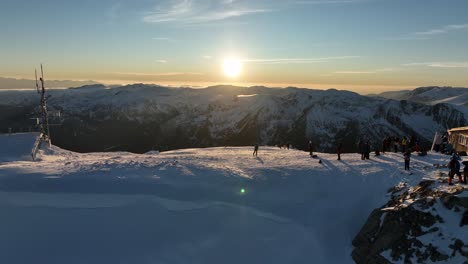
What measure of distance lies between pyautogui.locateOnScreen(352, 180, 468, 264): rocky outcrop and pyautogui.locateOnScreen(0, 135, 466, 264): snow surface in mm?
1360

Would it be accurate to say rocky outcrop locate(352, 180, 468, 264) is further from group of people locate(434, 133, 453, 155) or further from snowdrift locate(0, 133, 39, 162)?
snowdrift locate(0, 133, 39, 162)

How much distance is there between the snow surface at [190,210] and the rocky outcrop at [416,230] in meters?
1.36

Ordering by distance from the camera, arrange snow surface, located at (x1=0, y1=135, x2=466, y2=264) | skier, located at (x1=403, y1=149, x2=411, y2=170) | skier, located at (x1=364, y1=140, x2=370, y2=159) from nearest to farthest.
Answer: snow surface, located at (x1=0, y1=135, x2=466, y2=264) < skier, located at (x1=403, y1=149, x2=411, y2=170) < skier, located at (x1=364, y1=140, x2=370, y2=159)

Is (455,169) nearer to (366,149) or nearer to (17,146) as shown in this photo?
(366,149)

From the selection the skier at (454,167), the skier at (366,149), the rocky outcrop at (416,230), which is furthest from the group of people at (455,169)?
the skier at (366,149)

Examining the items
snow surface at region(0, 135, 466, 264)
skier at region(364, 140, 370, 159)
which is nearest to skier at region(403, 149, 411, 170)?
snow surface at region(0, 135, 466, 264)

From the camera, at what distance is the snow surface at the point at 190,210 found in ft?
78.4

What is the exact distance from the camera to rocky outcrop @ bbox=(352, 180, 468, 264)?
69.6ft

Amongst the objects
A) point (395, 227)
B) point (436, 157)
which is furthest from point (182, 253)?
point (436, 157)

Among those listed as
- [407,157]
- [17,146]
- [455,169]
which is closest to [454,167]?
[455,169]

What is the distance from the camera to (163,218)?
2623 cm

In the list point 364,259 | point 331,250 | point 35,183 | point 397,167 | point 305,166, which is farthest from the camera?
point 305,166

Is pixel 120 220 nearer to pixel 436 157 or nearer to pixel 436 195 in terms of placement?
pixel 436 195

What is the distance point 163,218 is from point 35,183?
10.7 m
